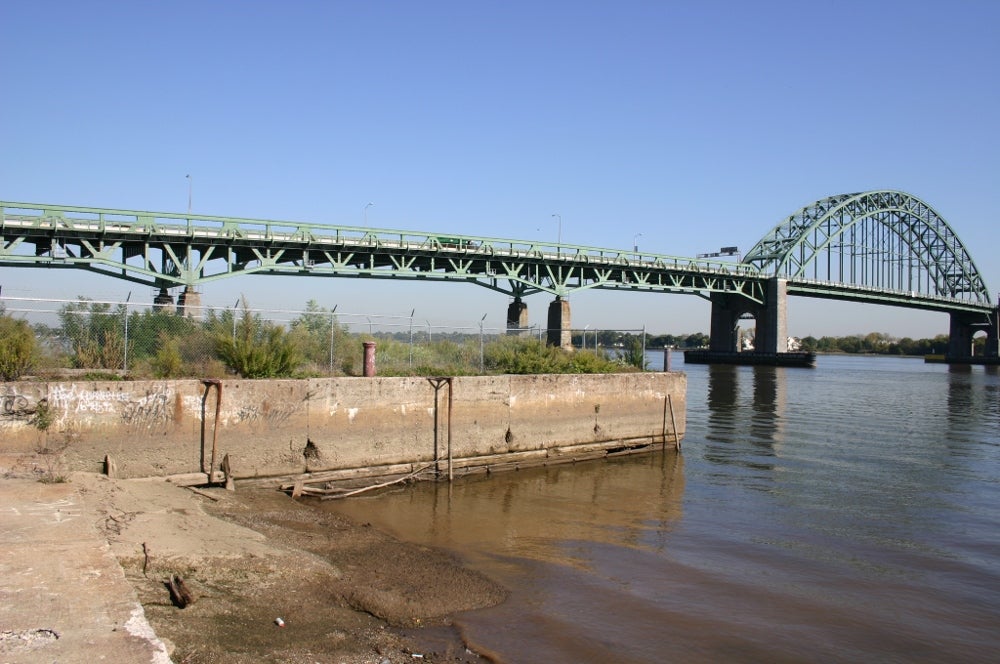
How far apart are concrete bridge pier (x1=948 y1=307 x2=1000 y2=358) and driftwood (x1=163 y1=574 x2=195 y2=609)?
15238 cm

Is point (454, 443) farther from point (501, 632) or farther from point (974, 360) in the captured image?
point (974, 360)

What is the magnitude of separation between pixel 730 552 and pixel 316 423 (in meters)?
8.40

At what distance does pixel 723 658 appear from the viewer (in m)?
8.04

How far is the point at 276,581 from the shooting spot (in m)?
8.41

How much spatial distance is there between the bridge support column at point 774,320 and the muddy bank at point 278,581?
10043 centimetres

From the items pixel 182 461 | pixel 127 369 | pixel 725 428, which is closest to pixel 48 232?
pixel 127 369

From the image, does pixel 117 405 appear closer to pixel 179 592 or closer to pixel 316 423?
pixel 316 423

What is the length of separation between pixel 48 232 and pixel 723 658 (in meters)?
43.0

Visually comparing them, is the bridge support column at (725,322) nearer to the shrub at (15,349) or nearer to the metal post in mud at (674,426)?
the metal post in mud at (674,426)

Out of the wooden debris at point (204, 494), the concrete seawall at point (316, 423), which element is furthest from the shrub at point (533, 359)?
the wooden debris at point (204, 494)

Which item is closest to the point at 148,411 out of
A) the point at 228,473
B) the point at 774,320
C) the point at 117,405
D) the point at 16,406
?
the point at 117,405

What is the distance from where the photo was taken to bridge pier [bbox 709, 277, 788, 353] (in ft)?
341

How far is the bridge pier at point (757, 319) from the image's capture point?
103938mm

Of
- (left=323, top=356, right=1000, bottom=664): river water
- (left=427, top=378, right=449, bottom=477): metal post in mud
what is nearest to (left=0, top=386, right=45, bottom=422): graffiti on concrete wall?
(left=323, top=356, right=1000, bottom=664): river water
